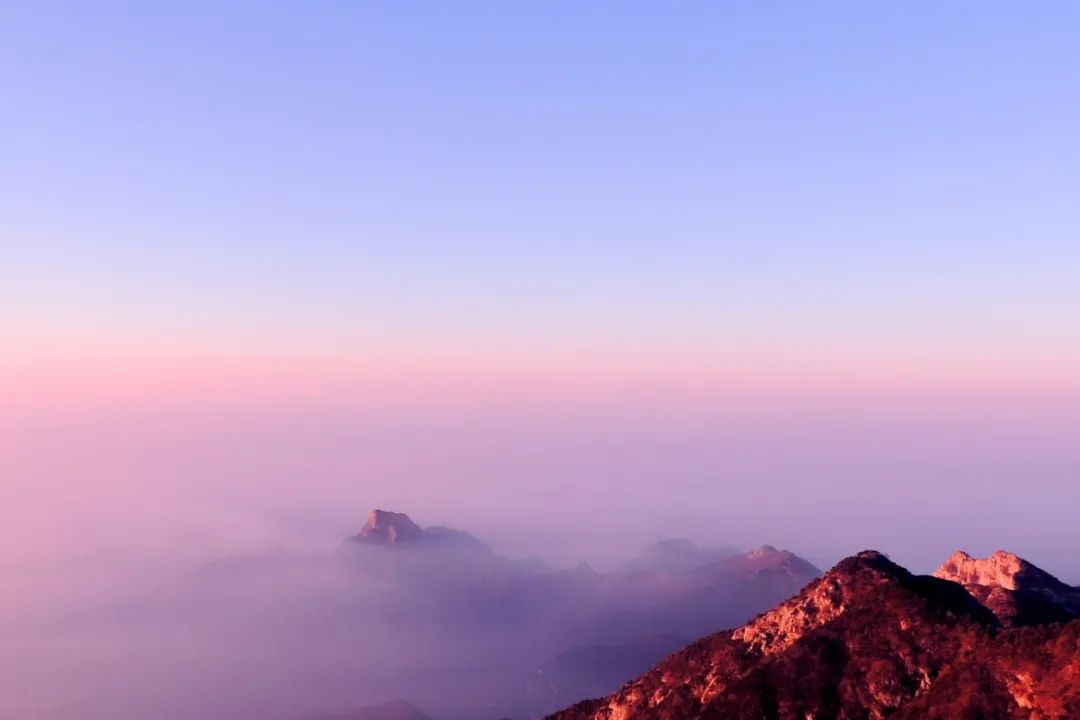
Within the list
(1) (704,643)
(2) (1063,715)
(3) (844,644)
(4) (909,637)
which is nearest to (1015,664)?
(2) (1063,715)

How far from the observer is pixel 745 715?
315 ft

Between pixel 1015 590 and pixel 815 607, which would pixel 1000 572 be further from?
pixel 815 607

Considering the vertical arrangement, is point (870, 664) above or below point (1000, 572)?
above

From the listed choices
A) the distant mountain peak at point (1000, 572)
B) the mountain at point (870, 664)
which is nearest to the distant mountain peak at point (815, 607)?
the mountain at point (870, 664)

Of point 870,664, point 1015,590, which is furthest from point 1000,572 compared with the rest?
point 870,664

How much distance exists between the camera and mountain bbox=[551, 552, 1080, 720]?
262ft

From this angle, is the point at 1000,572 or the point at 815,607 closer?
the point at 815,607

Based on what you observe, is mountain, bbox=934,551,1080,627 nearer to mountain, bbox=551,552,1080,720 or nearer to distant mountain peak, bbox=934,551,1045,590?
distant mountain peak, bbox=934,551,1045,590

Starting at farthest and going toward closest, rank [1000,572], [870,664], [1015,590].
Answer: [1000,572], [1015,590], [870,664]

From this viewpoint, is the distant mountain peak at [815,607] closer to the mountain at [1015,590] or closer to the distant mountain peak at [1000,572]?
the mountain at [1015,590]

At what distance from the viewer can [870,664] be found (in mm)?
96062

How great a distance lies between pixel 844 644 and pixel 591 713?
55069mm

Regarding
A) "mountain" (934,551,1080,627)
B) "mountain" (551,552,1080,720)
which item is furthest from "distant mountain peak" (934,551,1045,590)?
"mountain" (551,552,1080,720)

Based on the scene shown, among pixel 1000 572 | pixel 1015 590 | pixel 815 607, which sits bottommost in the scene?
pixel 1000 572
